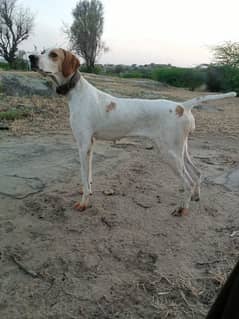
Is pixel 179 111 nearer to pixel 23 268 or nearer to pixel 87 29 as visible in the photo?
pixel 23 268

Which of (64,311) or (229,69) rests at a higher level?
(229,69)

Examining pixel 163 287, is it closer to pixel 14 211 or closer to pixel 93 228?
pixel 93 228

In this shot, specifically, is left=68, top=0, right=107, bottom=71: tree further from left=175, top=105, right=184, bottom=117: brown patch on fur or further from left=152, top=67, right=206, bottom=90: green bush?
left=175, top=105, right=184, bottom=117: brown patch on fur

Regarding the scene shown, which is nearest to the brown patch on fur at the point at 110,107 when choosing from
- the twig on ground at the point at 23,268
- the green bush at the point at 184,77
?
the twig on ground at the point at 23,268

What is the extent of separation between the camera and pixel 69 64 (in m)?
3.03

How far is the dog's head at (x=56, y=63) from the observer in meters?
2.94

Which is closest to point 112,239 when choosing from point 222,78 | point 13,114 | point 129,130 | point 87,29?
point 129,130

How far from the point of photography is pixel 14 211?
9.65 ft

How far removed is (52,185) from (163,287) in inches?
77.4

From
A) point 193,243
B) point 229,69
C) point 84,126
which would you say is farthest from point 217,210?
point 229,69

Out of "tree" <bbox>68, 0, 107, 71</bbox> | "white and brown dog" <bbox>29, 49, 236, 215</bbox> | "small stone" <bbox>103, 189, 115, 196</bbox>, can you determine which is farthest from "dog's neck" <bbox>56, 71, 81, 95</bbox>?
"tree" <bbox>68, 0, 107, 71</bbox>

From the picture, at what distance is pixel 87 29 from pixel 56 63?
2868cm

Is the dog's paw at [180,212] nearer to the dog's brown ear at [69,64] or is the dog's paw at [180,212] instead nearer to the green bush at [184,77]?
the dog's brown ear at [69,64]

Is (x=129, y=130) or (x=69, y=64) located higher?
(x=69, y=64)
